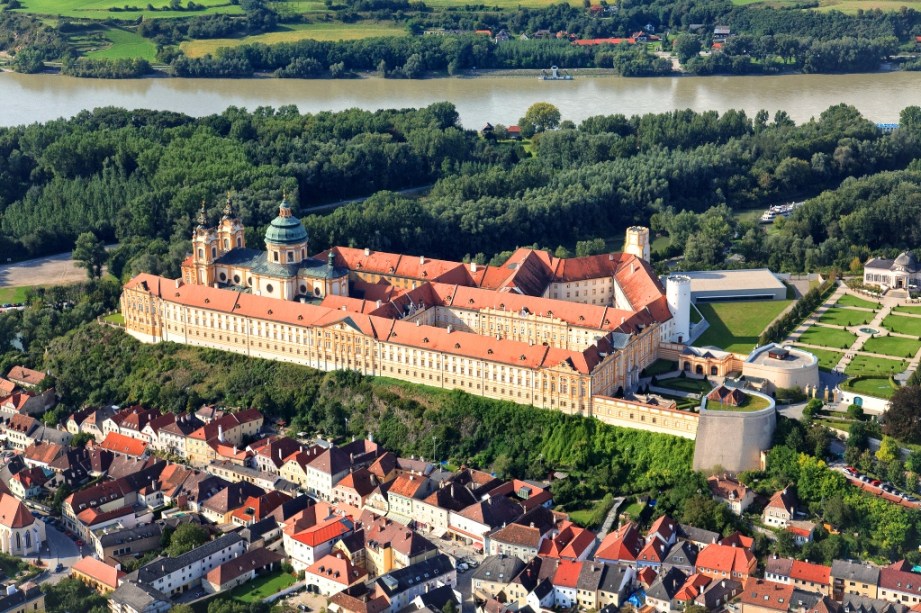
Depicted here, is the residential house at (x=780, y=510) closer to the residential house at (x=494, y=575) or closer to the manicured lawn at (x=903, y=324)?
the residential house at (x=494, y=575)

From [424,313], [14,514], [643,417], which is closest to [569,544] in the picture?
[643,417]

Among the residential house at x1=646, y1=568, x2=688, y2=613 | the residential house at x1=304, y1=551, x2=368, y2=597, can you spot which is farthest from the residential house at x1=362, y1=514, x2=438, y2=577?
the residential house at x1=646, y1=568, x2=688, y2=613

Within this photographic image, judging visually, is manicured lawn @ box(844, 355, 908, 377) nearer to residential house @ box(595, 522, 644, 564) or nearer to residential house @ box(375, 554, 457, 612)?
residential house @ box(595, 522, 644, 564)

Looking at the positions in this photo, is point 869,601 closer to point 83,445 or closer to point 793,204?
point 83,445

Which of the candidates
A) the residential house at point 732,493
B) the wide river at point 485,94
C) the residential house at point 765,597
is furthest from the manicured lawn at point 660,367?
the wide river at point 485,94

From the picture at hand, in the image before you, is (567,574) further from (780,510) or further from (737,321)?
(737,321)

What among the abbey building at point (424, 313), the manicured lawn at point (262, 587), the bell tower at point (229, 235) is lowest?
the manicured lawn at point (262, 587)
